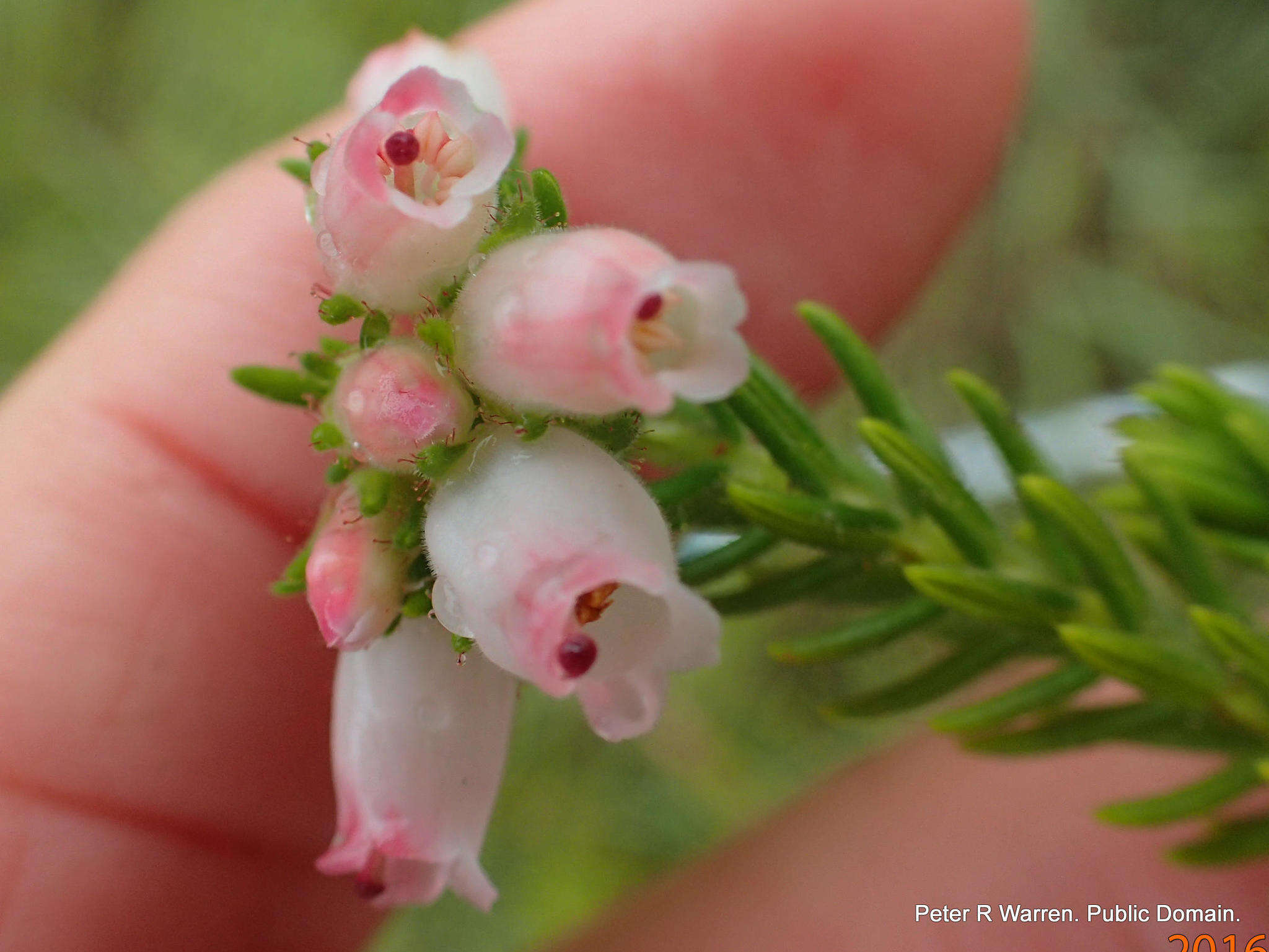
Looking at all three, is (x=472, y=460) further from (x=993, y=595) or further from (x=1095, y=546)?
(x=1095, y=546)

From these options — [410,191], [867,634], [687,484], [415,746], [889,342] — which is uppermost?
[410,191]

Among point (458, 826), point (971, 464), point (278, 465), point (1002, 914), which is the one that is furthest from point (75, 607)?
point (971, 464)

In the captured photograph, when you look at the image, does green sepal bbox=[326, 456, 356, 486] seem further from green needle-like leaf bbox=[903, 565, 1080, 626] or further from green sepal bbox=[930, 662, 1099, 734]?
green sepal bbox=[930, 662, 1099, 734]

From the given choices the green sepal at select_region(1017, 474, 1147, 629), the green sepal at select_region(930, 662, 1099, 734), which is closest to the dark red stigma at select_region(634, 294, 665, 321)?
the green sepal at select_region(1017, 474, 1147, 629)

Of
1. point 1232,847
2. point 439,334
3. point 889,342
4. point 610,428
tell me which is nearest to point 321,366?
point 439,334

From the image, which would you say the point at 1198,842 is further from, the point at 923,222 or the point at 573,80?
the point at 573,80

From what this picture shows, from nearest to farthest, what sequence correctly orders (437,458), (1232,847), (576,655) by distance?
(576,655)
(437,458)
(1232,847)

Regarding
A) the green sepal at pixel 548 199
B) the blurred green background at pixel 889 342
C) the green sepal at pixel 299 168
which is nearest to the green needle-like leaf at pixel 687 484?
the green sepal at pixel 548 199
